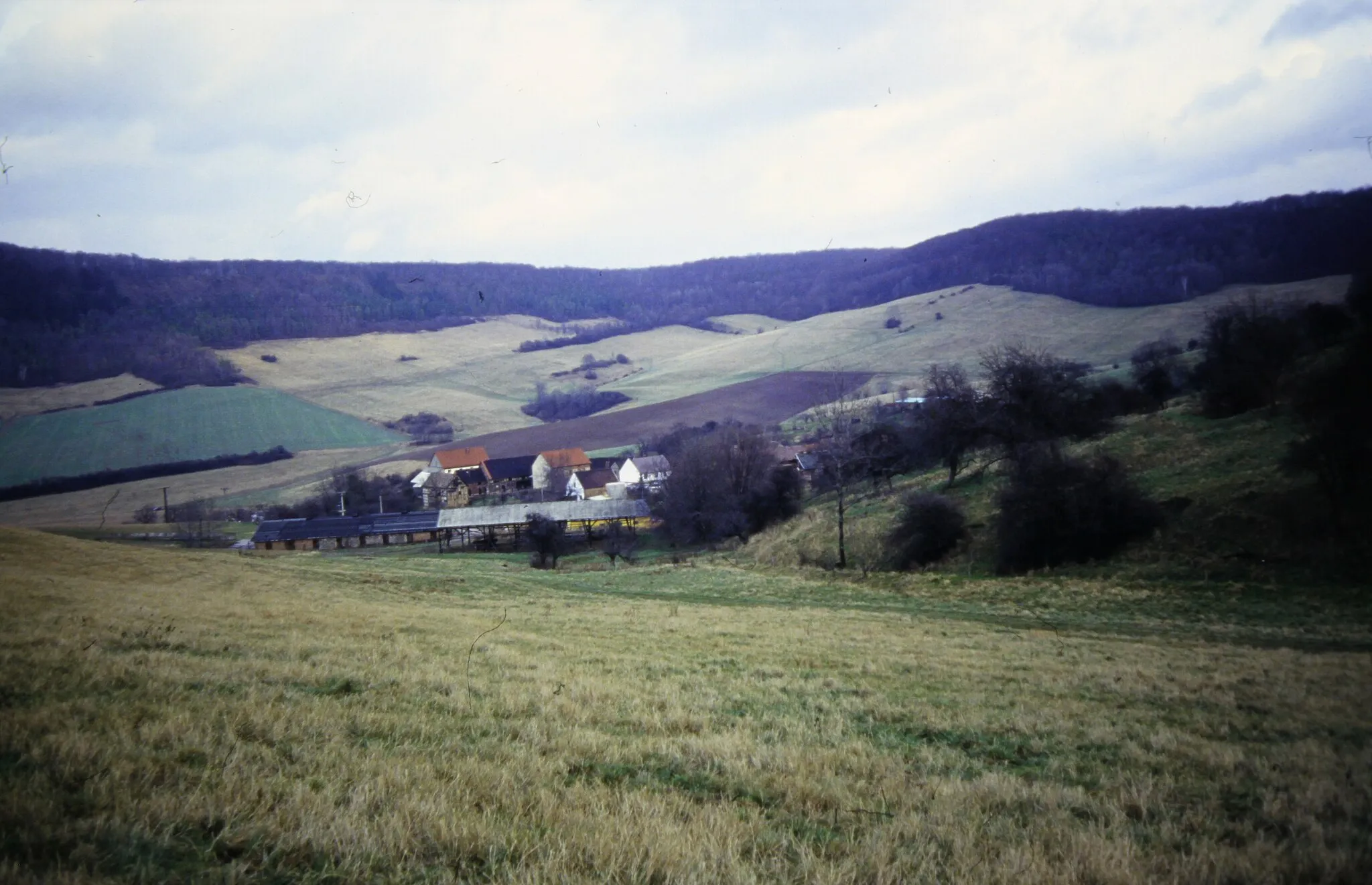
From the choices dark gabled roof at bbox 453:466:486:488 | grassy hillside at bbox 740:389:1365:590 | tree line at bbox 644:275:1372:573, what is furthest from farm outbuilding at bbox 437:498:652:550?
grassy hillside at bbox 740:389:1365:590

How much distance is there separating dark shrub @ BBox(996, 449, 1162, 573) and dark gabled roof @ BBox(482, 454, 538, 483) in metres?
62.7

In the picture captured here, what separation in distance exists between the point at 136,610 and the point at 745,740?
13.1m

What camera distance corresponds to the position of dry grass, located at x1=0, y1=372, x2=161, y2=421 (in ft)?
112

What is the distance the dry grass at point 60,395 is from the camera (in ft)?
112

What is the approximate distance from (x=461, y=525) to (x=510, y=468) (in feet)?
81.0

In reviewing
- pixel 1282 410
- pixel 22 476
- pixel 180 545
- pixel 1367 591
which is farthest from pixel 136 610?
pixel 1282 410

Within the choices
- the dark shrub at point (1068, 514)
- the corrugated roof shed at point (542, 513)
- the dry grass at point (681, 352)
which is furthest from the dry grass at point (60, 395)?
the dark shrub at point (1068, 514)

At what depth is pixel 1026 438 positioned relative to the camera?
141 ft

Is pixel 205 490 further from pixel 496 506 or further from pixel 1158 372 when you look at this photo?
pixel 1158 372

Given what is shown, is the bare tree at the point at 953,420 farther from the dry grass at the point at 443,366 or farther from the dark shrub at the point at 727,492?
the dry grass at the point at 443,366

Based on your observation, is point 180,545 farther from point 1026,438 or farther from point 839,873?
point 839,873

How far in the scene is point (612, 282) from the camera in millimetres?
173250

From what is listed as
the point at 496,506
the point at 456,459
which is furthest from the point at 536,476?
the point at 496,506

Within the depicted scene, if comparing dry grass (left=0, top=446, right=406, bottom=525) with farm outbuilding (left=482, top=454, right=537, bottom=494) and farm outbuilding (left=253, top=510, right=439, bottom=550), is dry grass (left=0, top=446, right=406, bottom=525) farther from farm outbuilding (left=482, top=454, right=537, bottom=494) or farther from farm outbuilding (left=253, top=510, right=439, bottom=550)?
farm outbuilding (left=482, top=454, right=537, bottom=494)
